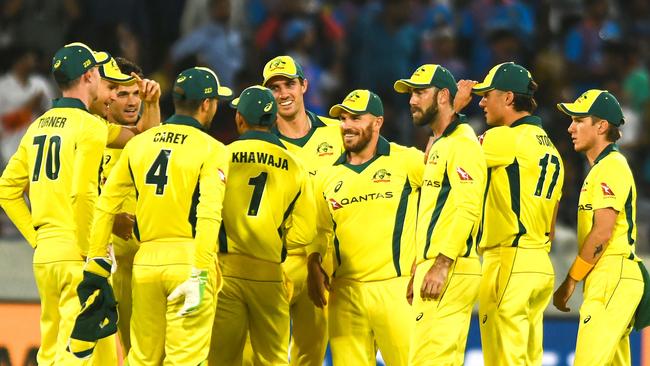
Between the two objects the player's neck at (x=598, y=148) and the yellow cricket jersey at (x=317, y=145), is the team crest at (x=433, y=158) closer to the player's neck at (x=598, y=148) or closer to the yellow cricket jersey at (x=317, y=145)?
the yellow cricket jersey at (x=317, y=145)

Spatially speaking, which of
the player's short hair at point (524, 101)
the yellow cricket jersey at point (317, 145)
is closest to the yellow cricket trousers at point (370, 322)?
the yellow cricket jersey at point (317, 145)

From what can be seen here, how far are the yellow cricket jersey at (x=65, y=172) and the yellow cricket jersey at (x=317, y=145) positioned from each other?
1769 millimetres

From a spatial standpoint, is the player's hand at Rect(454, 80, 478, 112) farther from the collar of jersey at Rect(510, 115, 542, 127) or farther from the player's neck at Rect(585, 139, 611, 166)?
the player's neck at Rect(585, 139, 611, 166)

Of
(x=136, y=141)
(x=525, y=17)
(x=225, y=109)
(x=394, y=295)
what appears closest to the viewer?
(x=136, y=141)

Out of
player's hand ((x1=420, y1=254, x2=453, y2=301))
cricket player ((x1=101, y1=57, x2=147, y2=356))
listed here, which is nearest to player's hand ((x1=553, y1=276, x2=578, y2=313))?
player's hand ((x1=420, y1=254, x2=453, y2=301))

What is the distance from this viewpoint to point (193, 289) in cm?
896

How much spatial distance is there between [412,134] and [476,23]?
220 centimetres

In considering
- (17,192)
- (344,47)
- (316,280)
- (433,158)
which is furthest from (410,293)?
(344,47)

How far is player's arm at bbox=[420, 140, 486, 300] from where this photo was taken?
30.9ft

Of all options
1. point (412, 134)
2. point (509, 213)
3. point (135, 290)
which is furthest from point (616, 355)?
point (412, 134)

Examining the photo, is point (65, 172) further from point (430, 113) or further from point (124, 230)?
point (430, 113)

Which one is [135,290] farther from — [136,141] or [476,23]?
[476,23]

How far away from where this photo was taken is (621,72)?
17.0 m

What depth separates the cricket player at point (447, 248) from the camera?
372 inches
